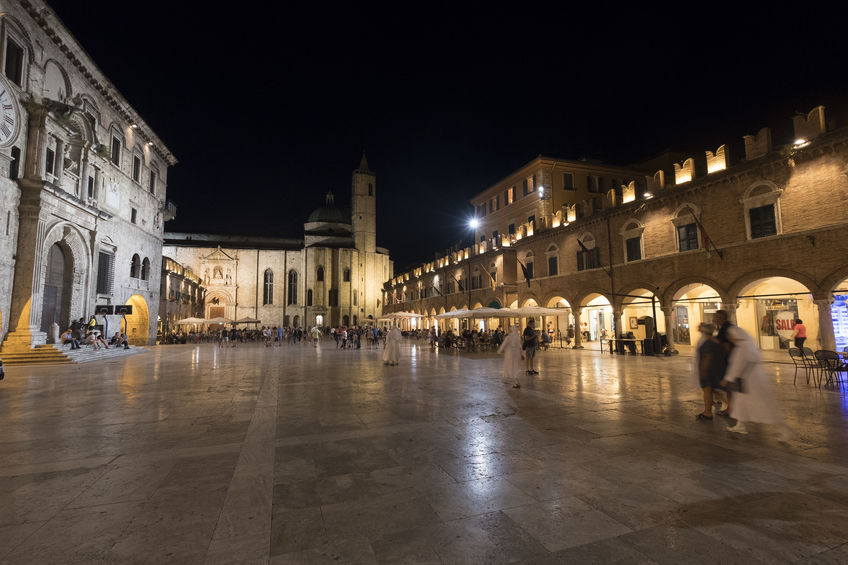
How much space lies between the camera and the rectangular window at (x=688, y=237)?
17531mm

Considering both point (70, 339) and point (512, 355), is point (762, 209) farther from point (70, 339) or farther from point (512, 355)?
point (70, 339)

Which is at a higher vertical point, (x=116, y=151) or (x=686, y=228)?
(x=116, y=151)

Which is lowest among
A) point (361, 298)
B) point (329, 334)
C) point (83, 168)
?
point (329, 334)

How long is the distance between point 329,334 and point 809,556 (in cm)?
5599

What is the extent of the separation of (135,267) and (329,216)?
43.6 metres

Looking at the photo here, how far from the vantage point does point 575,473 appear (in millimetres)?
4055

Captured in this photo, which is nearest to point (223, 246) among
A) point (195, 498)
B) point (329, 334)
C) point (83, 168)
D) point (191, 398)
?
point (329, 334)

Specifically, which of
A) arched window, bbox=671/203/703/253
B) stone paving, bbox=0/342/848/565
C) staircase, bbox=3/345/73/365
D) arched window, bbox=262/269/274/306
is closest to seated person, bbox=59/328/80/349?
staircase, bbox=3/345/73/365

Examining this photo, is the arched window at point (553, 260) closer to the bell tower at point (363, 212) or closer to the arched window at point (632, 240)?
the arched window at point (632, 240)

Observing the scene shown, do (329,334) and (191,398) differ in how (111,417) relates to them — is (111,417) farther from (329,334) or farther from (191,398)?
(329,334)

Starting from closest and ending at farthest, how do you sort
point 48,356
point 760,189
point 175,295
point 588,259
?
point 760,189, point 48,356, point 588,259, point 175,295

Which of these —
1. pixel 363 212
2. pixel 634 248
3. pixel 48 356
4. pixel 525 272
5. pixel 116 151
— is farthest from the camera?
pixel 363 212

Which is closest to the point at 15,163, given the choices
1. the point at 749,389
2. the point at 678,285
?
the point at 749,389

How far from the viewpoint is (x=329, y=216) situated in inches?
2749
